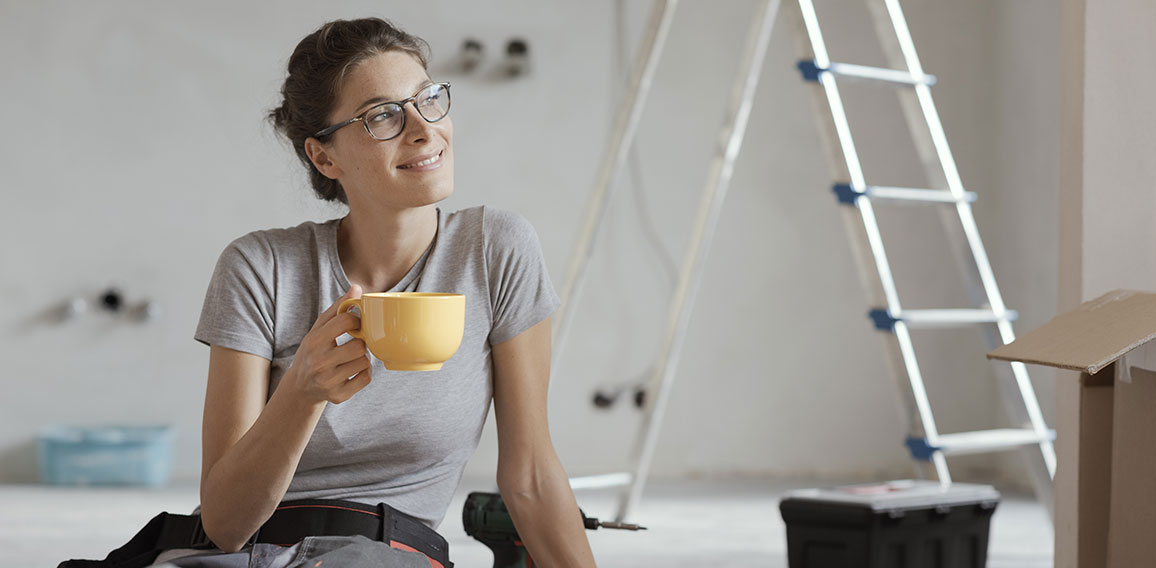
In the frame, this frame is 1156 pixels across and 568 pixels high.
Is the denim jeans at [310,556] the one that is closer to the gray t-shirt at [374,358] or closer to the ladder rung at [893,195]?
the gray t-shirt at [374,358]

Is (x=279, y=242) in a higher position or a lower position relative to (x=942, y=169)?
lower

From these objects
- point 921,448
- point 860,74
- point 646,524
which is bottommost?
point 646,524

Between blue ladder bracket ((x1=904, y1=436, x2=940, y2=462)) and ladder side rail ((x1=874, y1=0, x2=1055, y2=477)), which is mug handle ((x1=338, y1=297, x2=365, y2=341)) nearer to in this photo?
blue ladder bracket ((x1=904, y1=436, x2=940, y2=462))

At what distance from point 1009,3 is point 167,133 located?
3.39m

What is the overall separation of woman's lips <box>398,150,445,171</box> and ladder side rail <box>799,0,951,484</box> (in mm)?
1536

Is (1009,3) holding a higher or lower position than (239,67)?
higher

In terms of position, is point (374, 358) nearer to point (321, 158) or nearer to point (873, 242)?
point (321, 158)

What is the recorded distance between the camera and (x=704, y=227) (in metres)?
3.23

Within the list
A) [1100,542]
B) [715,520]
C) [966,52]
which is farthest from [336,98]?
[966,52]

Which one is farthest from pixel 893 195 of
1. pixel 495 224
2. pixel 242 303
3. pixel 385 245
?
pixel 242 303

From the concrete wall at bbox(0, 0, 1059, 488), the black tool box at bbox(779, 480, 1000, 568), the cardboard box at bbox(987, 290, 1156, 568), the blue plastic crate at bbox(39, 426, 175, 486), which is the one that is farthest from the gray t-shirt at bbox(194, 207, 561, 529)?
the blue plastic crate at bbox(39, 426, 175, 486)

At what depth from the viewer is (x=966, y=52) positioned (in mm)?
4594

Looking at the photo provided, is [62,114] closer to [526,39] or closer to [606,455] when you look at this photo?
[526,39]

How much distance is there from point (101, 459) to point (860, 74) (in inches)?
119
